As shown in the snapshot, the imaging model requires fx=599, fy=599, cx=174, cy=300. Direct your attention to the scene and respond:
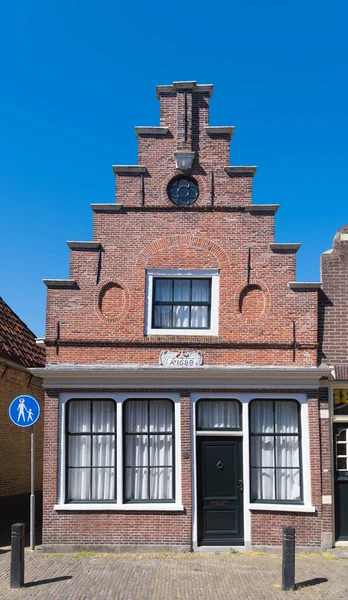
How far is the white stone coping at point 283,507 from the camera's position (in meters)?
12.4

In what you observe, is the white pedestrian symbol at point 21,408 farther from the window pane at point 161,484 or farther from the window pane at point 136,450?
the window pane at point 161,484

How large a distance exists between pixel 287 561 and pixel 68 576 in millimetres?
3853

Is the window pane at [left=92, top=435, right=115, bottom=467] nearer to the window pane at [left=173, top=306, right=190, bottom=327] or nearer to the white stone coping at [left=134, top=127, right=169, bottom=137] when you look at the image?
the window pane at [left=173, top=306, right=190, bottom=327]

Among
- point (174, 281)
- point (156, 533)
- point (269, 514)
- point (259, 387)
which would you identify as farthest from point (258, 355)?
point (156, 533)

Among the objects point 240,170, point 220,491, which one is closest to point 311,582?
point 220,491

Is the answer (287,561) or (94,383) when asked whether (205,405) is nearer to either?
(94,383)

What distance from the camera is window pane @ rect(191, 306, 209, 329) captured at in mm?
13227

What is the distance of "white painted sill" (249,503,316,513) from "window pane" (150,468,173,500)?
1.75 metres

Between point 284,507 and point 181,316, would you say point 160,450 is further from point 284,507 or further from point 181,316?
point 181,316

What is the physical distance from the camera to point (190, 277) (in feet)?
43.7

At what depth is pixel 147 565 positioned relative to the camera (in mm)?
11367

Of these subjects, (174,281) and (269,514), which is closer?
(269,514)

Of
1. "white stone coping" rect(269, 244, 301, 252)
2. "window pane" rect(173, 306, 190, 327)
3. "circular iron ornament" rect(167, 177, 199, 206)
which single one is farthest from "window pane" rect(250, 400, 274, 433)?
"circular iron ornament" rect(167, 177, 199, 206)

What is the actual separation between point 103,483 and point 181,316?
3.95 metres
